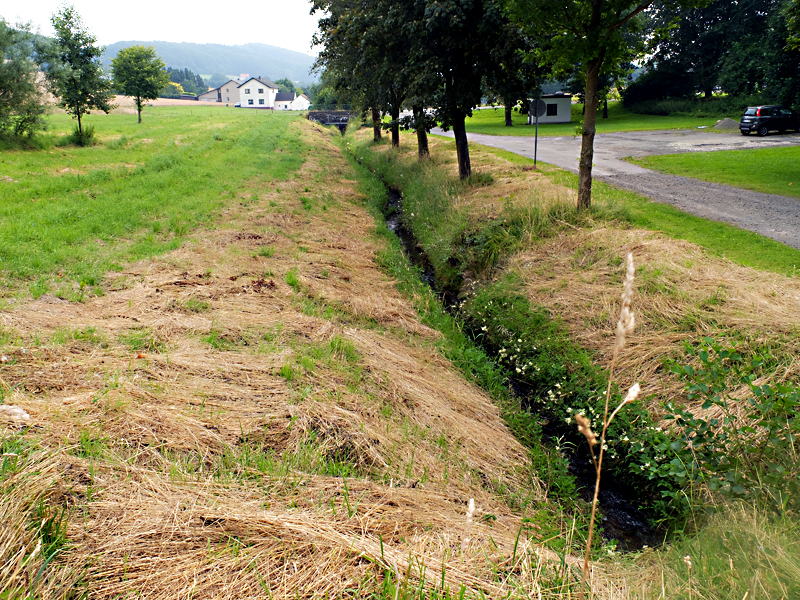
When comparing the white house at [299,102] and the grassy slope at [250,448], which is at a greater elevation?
the white house at [299,102]

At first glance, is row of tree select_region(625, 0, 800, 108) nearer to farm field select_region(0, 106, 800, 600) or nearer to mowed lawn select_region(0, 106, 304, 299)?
mowed lawn select_region(0, 106, 304, 299)

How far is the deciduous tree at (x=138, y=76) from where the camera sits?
4131 cm

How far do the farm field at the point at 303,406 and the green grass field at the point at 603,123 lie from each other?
19642 mm

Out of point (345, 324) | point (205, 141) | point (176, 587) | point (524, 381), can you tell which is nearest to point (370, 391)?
point (345, 324)

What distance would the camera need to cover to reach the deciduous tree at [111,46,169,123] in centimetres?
4131

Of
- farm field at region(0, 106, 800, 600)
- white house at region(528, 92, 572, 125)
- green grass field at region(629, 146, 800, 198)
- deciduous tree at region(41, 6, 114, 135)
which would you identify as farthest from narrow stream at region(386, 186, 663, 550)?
white house at region(528, 92, 572, 125)

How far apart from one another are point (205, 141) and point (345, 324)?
2346 centimetres

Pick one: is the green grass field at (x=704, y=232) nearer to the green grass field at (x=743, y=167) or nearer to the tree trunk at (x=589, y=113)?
the tree trunk at (x=589, y=113)

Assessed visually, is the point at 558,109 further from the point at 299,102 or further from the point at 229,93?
the point at 229,93

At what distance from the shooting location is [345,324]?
23.9 ft

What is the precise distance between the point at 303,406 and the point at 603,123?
44.8 meters

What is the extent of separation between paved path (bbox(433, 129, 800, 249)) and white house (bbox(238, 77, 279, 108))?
112 metres

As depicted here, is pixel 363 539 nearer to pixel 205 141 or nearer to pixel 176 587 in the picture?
pixel 176 587

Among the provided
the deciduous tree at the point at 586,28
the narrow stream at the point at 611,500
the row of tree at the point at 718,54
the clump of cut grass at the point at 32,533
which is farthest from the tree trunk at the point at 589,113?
the row of tree at the point at 718,54
